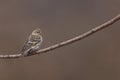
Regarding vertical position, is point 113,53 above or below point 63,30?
below

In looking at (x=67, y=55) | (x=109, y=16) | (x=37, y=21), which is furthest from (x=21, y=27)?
(x=109, y=16)

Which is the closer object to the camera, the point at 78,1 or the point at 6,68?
the point at 6,68

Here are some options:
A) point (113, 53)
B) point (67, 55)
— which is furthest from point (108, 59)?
point (67, 55)

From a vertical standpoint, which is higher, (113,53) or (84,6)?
(84,6)

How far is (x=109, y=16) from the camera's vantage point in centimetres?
475

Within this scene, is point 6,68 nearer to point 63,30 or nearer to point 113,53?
point 63,30

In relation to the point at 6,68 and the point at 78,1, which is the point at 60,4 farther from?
the point at 6,68

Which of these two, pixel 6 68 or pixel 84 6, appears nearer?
pixel 6 68

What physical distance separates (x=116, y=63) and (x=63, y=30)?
549mm

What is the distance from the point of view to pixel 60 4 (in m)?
4.79

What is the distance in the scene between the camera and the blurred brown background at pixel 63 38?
4.58 m

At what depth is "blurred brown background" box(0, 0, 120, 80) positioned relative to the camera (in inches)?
180

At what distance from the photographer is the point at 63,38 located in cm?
458

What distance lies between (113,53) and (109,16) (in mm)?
328
